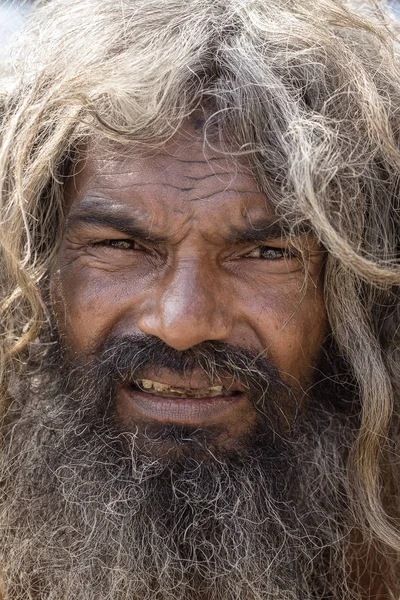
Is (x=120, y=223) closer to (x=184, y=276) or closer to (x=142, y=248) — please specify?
(x=142, y=248)

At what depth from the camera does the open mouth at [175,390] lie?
2523 mm

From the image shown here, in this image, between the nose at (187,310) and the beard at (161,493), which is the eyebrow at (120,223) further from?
the beard at (161,493)

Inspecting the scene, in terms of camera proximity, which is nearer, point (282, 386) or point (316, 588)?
point (282, 386)

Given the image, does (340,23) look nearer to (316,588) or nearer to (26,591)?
(316,588)

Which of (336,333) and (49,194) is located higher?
(49,194)

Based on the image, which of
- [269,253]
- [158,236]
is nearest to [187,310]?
[158,236]

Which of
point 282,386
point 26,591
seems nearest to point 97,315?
point 282,386

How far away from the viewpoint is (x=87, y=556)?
2.63 meters

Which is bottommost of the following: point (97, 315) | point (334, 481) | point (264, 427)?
point (334, 481)

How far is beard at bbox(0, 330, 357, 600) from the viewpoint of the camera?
8.32ft

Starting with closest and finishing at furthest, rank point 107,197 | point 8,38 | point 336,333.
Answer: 1. point 107,197
2. point 336,333
3. point 8,38

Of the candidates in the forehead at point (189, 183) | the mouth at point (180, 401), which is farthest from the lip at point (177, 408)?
the forehead at point (189, 183)

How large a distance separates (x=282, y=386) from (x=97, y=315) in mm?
519

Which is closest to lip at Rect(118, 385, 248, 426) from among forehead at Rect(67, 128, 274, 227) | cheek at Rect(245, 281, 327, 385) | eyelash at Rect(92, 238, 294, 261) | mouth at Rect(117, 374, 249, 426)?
mouth at Rect(117, 374, 249, 426)
